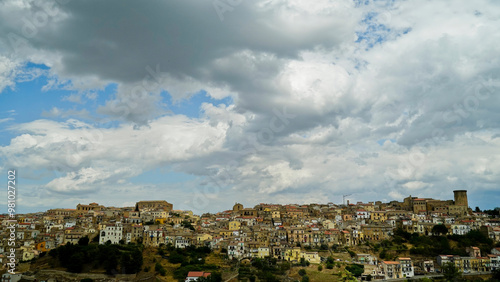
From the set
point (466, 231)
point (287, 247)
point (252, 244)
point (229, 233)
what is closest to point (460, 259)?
point (466, 231)

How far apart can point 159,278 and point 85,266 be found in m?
9.51

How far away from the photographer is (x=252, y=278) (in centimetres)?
4422

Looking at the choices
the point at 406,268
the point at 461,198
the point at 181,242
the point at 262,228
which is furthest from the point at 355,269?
the point at 461,198

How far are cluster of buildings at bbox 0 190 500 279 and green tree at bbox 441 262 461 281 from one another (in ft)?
9.98

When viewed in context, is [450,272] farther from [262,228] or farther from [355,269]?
[262,228]

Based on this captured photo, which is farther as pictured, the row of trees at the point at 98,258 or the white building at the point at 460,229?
the white building at the point at 460,229

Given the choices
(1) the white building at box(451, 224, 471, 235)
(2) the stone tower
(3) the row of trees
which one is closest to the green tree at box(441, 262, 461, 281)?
(1) the white building at box(451, 224, 471, 235)

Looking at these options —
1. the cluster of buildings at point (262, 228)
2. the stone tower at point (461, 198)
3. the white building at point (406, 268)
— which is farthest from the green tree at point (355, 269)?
the stone tower at point (461, 198)

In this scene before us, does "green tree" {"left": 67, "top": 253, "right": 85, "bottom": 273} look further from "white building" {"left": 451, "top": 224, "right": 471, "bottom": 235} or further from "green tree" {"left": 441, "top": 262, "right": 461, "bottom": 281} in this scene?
"white building" {"left": 451, "top": 224, "right": 471, "bottom": 235}

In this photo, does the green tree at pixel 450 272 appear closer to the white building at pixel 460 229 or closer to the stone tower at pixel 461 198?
the white building at pixel 460 229

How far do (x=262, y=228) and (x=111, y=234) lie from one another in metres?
20.7

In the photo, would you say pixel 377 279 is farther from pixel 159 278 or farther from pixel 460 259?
pixel 159 278

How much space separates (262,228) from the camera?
60438 mm

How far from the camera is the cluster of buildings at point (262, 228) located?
51.8 meters
